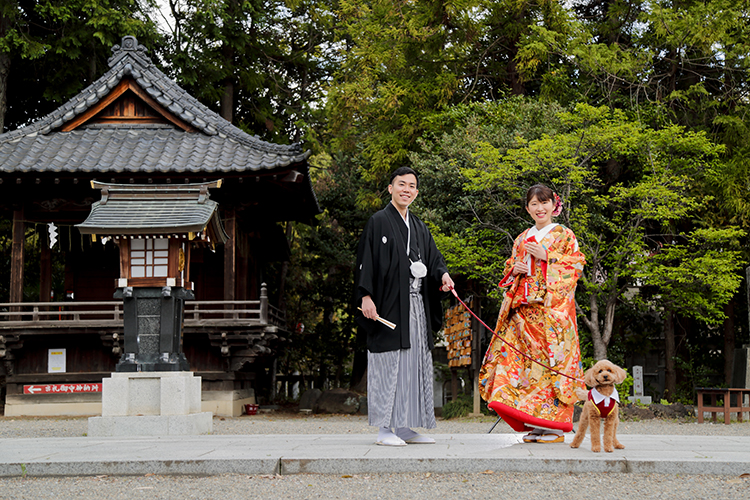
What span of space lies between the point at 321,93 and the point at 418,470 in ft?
61.4

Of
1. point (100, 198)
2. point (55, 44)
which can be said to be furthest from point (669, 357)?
point (55, 44)

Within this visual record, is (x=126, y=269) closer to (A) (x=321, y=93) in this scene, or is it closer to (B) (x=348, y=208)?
(B) (x=348, y=208)

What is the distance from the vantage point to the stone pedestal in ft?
24.8

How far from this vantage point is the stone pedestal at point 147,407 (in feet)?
24.8

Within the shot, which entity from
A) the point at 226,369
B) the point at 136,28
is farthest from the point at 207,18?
the point at 226,369

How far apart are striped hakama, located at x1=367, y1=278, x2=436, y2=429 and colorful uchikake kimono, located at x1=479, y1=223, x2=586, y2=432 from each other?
0.52m

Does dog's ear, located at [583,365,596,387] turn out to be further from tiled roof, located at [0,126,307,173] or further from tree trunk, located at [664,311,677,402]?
tree trunk, located at [664,311,677,402]

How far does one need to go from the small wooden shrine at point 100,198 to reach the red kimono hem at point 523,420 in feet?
25.9

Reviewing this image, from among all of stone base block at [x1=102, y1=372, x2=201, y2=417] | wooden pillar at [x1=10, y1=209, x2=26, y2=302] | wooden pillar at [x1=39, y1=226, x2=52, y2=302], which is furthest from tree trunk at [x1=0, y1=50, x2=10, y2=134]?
stone base block at [x1=102, y1=372, x2=201, y2=417]

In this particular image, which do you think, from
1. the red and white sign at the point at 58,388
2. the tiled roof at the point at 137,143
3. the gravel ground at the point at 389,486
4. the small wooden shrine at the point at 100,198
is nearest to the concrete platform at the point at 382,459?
the gravel ground at the point at 389,486

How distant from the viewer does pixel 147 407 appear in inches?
306

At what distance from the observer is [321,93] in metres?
21.8

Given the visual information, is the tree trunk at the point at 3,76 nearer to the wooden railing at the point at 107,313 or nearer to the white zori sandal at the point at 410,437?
the wooden railing at the point at 107,313

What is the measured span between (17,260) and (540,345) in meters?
11.2
